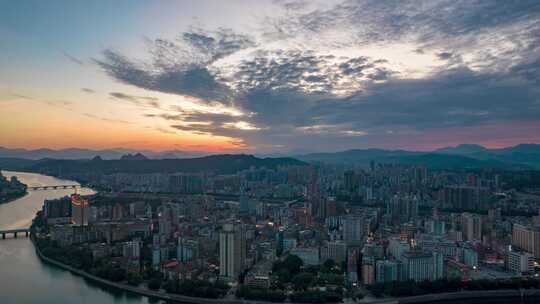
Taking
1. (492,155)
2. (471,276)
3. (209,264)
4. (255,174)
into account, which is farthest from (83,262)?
(492,155)

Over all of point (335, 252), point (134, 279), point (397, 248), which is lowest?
point (134, 279)

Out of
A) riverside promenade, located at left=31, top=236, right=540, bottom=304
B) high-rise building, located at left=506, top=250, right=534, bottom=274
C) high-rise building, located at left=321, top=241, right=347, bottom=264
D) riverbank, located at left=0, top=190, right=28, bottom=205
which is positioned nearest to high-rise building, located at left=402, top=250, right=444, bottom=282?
riverside promenade, located at left=31, top=236, right=540, bottom=304

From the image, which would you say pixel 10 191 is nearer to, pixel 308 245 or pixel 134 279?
pixel 134 279

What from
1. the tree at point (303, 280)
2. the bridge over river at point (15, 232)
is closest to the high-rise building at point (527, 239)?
the tree at point (303, 280)

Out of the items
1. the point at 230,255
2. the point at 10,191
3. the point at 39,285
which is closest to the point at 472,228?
the point at 230,255

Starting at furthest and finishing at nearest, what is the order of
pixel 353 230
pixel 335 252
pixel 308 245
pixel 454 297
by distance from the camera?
pixel 353 230 → pixel 308 245 → pixel 335 252 → pixel 454 297

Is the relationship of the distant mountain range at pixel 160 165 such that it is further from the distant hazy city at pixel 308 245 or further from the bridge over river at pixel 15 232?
the bridge over river at pixel 15 232

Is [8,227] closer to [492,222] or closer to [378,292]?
[378,292]
